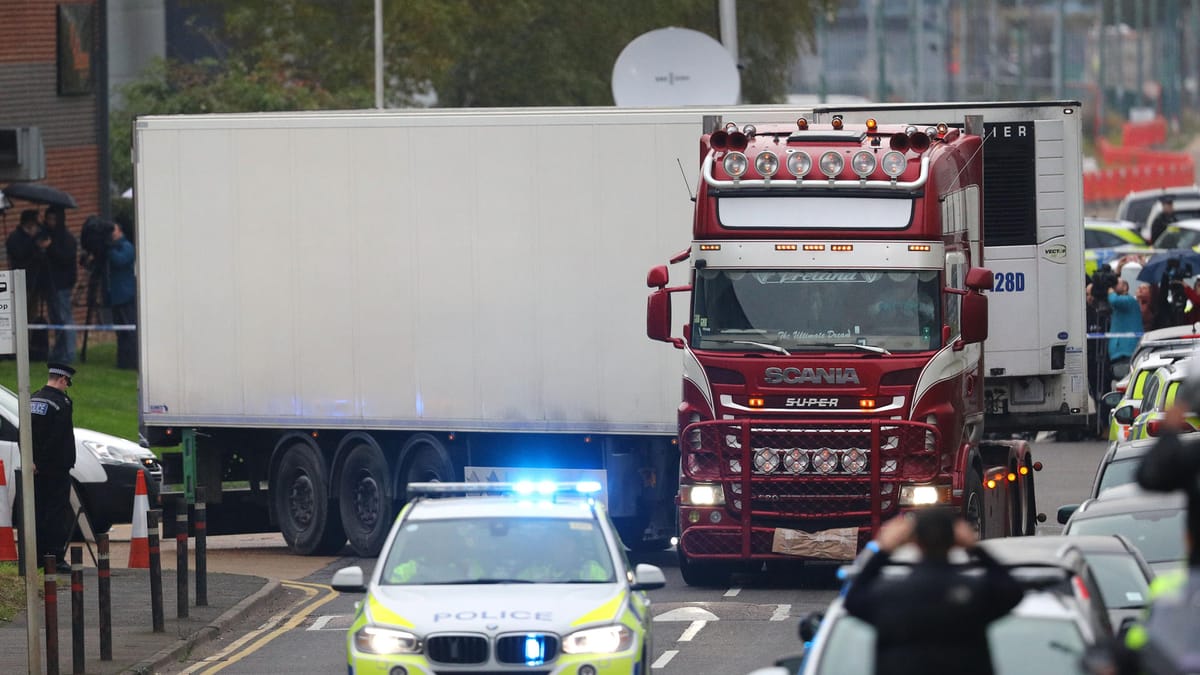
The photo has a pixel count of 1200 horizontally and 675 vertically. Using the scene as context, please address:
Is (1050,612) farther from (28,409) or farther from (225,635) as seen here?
(225,635)

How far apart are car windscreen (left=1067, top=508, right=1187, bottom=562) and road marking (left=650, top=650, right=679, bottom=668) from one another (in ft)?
9.03

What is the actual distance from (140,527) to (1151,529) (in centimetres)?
912

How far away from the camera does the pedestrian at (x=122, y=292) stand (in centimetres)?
3556

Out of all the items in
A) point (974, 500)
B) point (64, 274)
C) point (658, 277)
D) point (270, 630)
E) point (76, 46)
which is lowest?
point (270, 630)

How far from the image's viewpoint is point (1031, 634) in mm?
9375

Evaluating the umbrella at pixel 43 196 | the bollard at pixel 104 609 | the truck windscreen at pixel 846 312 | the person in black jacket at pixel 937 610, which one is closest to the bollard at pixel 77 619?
the bollard at pixel 104 609

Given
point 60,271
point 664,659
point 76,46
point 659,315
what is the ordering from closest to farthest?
point 664,659
point 659,315
point 60,271
point 76,46

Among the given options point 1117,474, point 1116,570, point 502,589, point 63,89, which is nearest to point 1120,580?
point 1116,570

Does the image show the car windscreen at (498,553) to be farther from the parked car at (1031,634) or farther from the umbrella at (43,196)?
the umbrella at (43,196)

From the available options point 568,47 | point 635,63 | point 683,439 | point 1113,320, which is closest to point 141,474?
point 683,439

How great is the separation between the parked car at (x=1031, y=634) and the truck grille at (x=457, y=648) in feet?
9.74

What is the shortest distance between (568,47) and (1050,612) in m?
37.7

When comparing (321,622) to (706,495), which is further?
(706,495)

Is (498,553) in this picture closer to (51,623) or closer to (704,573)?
(51,623)
